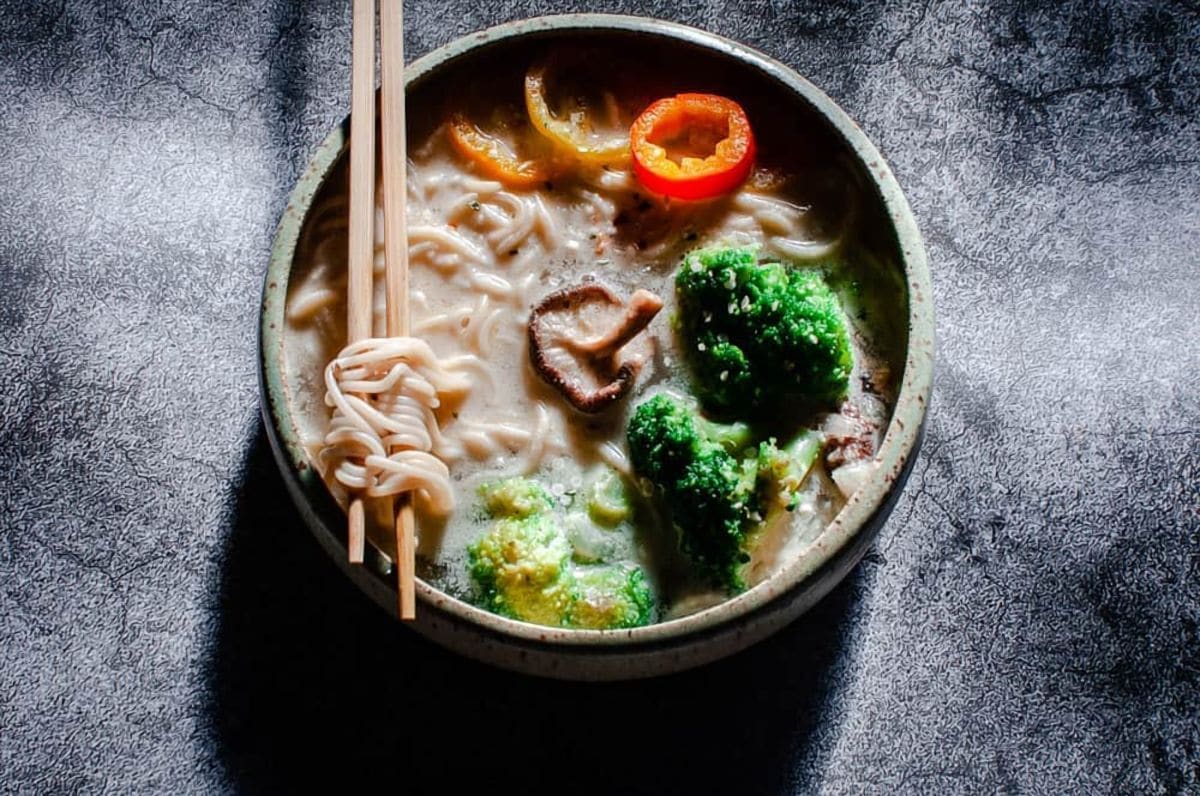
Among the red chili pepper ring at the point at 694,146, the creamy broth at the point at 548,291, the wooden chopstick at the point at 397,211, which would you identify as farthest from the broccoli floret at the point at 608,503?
the red chili pepper ring at the point at 694,146

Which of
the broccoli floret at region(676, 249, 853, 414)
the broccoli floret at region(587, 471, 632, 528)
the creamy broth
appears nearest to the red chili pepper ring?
the creamy broth

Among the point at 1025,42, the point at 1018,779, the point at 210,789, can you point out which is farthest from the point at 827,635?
the point at 1025,42

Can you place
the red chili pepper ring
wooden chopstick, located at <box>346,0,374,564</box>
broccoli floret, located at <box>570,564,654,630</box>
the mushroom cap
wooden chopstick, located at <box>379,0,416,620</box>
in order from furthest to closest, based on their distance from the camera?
the red chili pepper ring < the mushroom cap < wooden chopstick, located at <box>346,0,374,564</box> < broccoli floret, located at <box>570,564,654,630</box> < wooden chopstick, located at <box>379,0,416,620</box>

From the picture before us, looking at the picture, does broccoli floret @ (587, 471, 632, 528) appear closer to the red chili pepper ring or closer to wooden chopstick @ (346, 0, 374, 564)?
wooden chopstick @ (346, 0, 374, 564)

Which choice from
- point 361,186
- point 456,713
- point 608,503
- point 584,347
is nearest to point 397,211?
point 361,186

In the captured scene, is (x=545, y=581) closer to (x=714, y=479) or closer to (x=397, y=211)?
(x=714, y=479)

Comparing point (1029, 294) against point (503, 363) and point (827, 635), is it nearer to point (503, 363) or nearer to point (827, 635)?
point (827, 635)

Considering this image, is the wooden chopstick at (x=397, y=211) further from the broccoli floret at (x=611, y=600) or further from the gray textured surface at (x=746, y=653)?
the gray textured surface at (x=746, y=653)
